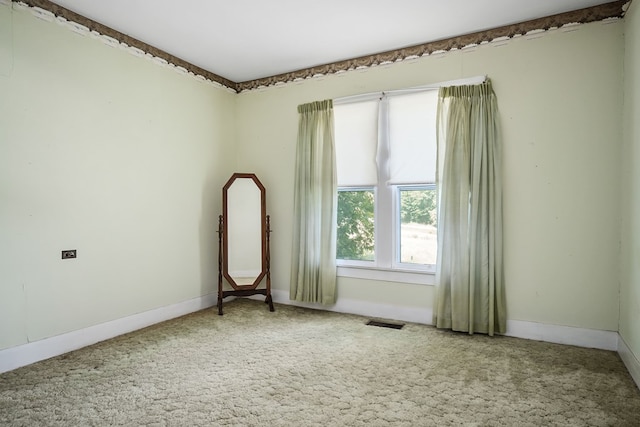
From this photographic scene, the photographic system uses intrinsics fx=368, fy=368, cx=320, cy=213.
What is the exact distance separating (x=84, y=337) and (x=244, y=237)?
182 centimetres

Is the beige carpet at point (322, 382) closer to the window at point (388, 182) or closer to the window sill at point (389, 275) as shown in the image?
the window sill at point (389, 275)

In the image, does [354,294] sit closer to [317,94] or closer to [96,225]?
[317,94]

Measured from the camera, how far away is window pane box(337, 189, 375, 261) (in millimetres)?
4113

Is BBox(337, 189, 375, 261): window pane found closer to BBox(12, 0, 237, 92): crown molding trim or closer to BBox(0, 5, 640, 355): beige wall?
BBox(0, 5, 640, 355): beige wall

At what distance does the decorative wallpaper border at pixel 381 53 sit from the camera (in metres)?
3.00

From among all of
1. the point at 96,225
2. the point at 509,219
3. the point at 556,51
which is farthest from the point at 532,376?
the point at 96,225

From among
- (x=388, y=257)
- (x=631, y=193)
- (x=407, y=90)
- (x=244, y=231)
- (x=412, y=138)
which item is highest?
(x=407, y=90)

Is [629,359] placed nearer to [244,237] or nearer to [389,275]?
[389,275]

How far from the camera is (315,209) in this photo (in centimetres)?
426

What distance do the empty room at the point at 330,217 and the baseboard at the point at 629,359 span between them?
2 centimetres

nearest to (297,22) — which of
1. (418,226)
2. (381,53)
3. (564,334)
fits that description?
(381,53)

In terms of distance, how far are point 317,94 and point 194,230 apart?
7.06 ft

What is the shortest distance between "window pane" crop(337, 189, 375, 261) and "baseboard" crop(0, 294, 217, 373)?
1.86 meters

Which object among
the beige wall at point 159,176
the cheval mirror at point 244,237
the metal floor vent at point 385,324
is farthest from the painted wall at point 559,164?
the cheval mirror at point 244,237
